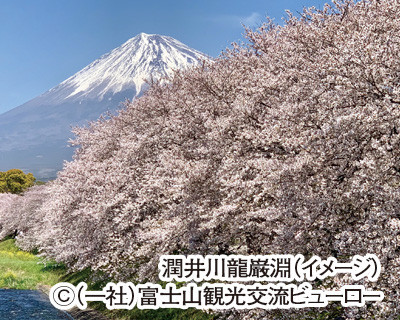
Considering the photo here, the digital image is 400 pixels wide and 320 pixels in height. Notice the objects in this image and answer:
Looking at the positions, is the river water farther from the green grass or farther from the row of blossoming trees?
the row of blossoming trees

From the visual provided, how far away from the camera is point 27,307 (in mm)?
20578

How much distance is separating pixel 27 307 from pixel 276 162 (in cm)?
1833

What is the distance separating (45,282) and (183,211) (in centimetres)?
2041

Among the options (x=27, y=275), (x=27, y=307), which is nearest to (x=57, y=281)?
→ (x=27, y=275)

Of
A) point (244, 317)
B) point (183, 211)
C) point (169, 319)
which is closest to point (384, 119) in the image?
point (244, 317)

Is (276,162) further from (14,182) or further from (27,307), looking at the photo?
(14,182)

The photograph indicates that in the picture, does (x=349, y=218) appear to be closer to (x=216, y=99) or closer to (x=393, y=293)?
(x=393, y=293)

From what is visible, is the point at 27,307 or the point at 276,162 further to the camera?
the point at 27,307

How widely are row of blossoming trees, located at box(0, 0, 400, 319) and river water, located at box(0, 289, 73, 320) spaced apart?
2784 mm

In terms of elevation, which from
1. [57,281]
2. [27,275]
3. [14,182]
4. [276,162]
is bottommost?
[57,281]

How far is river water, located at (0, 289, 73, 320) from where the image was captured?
1883 cm

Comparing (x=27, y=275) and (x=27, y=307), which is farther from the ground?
(x=27, y=275)

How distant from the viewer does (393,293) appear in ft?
21.2

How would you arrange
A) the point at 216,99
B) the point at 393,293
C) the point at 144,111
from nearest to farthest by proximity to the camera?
the point at 393,293
the point at 216,99
the point at 144,111
